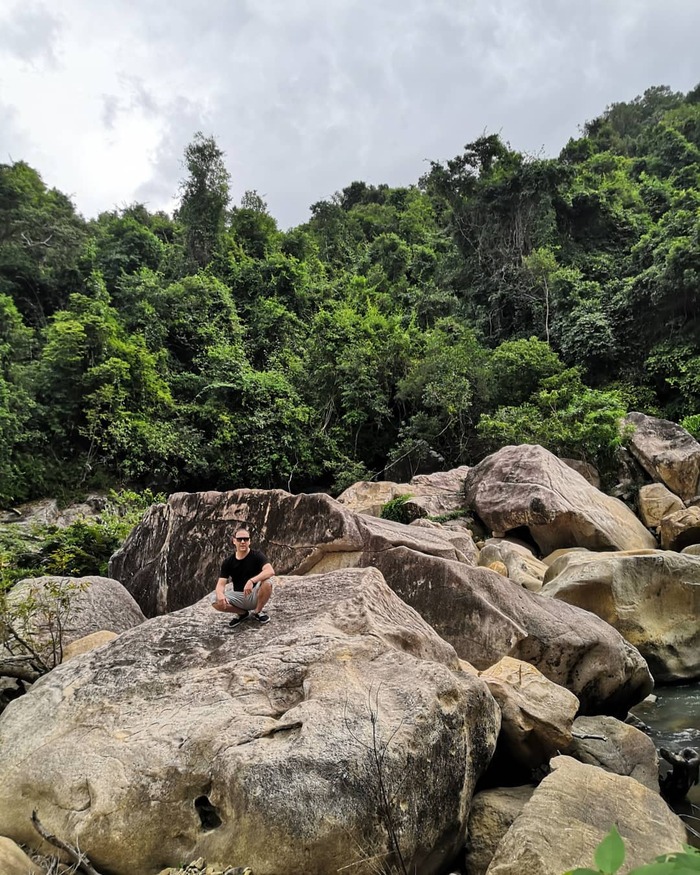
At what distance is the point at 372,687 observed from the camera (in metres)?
4.18

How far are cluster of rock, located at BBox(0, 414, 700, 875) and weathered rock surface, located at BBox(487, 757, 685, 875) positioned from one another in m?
0.01

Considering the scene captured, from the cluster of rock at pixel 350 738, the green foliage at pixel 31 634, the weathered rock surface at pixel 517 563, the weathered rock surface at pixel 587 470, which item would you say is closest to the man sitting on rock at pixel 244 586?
the cluster of rock at pixel 350 738

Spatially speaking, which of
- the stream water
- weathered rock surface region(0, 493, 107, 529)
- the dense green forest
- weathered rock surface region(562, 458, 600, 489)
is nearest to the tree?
the dense green forest

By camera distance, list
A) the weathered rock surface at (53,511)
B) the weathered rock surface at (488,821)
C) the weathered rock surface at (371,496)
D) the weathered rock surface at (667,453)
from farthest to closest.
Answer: the weathered rock surface at (53,511), the weathered rock surface at (371,496), the weathered rock surface at (667,453), the weathered rock surface at (488,821)

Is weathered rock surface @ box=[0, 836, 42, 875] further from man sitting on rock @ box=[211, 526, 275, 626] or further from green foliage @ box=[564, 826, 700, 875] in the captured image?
green foliage @ box=[564, 826, 700, 875]

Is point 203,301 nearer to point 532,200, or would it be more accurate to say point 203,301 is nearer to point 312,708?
point 532,200

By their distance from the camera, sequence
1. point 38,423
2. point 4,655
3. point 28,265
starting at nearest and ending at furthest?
1. point 4,655
2. point 38,423
3. point 28,265

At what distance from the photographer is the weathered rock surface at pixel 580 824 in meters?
3.23

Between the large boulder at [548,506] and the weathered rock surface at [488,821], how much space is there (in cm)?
929

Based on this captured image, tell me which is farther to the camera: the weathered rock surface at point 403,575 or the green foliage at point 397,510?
the green foliage at point 397,510

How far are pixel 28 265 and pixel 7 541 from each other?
2027 centimetres

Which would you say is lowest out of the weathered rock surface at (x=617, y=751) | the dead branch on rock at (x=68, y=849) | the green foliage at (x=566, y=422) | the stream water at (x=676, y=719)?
the stream water at (x=676, y=719)

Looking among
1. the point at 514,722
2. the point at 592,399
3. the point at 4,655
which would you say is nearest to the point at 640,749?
the point at 514,722

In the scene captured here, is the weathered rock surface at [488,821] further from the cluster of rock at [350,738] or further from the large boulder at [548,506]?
the large boulder at [548,506]
